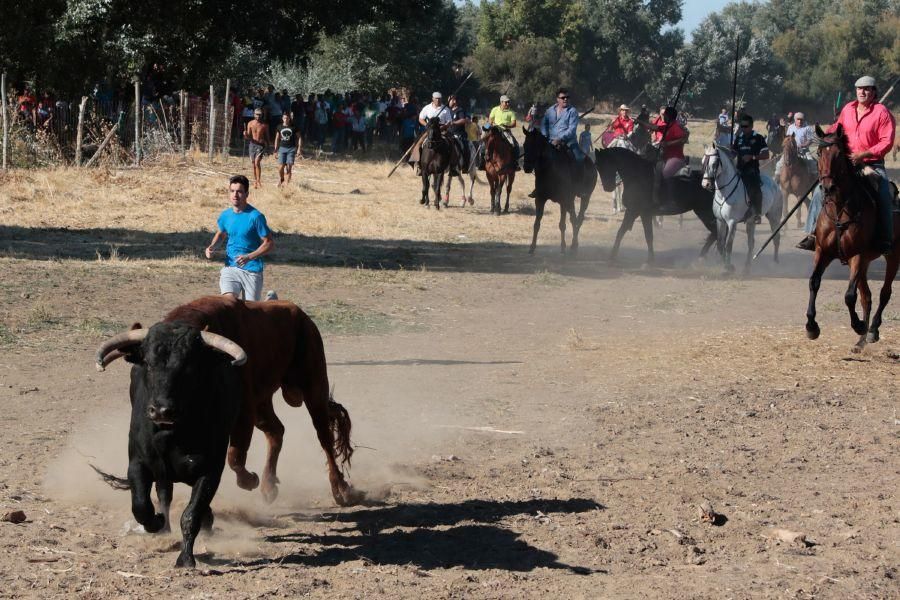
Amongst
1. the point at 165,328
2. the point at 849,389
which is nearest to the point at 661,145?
the point at 849,389

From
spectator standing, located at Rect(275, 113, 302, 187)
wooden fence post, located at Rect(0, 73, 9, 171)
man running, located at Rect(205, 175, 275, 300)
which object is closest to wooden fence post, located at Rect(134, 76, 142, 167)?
wooden fence post, located at Rect(0, 73, 9, 171)

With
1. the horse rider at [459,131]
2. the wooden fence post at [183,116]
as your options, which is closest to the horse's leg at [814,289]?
the horse rider at [459,131]

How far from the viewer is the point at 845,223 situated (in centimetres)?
1302

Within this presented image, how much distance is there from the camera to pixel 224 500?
762 cm

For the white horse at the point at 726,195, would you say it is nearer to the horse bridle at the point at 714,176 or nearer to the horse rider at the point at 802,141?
the horse bridle at the point at 714,176

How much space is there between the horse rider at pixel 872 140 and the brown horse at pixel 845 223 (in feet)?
0.34

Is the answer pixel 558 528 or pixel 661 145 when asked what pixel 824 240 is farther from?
pixel 661 145

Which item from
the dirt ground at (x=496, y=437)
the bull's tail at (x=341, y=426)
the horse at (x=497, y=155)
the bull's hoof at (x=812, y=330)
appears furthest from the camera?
the horse at (x=497, y=155)

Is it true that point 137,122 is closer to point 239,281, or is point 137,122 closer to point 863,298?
point 863,298

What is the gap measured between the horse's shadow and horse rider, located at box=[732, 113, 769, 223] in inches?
542

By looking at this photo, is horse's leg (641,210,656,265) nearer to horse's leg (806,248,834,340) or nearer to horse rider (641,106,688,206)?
horse rider (641,106,688,206)

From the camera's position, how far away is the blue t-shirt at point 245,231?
10109 millimetres

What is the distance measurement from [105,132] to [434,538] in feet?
81.4

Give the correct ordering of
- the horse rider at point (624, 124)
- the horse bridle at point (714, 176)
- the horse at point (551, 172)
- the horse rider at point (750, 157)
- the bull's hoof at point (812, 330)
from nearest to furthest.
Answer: the bull's hoof at point (812, 330), the horse bridle at point (714, 176), the horse rider at point (750, 157), the horse at point (551, 172), the horse rider at point (624, 124)
